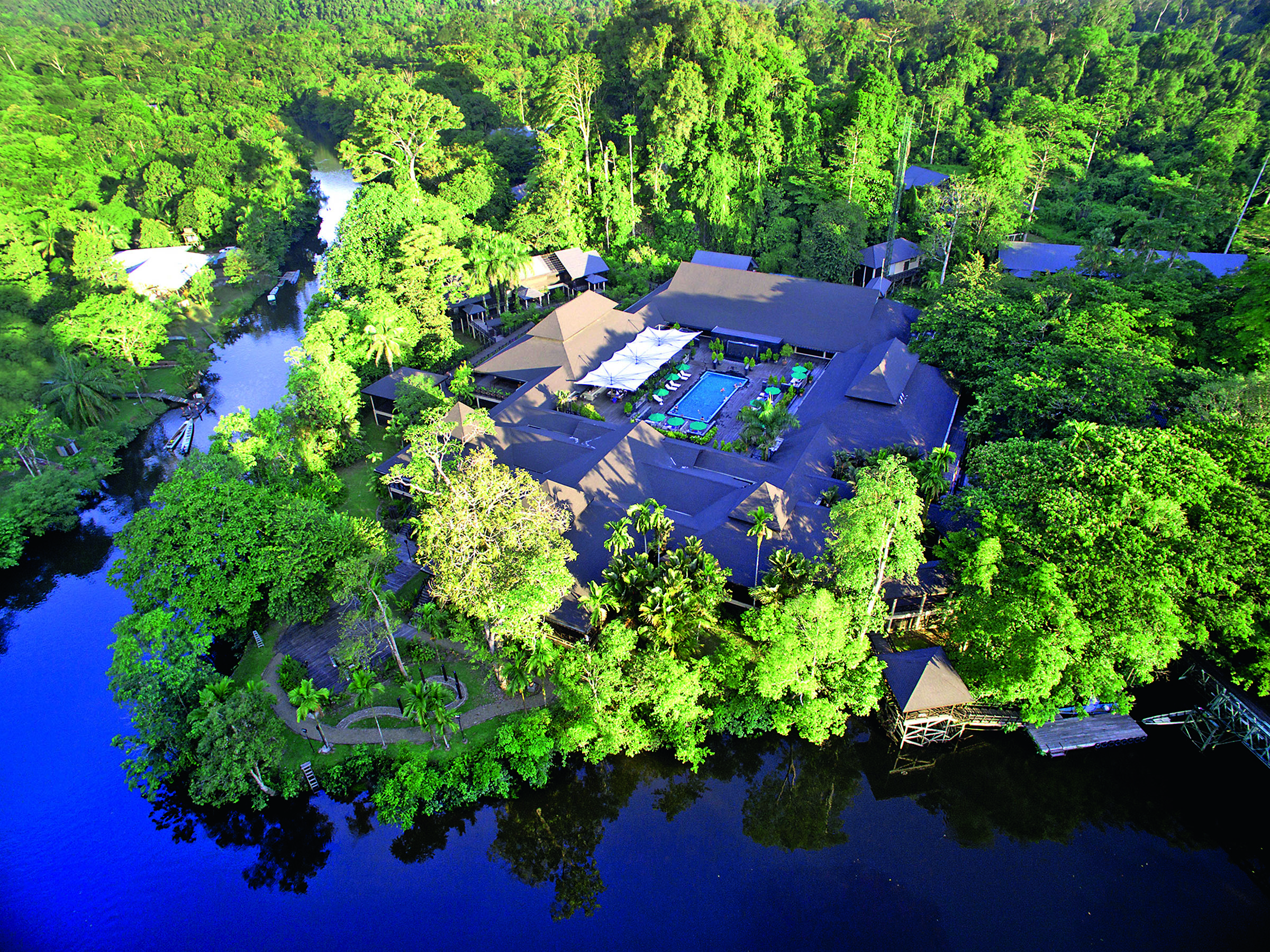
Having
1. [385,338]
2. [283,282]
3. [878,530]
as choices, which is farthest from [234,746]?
[283,282]

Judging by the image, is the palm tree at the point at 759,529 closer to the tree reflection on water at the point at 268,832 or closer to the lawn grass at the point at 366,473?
the tree reflection on water at the point at 268,832

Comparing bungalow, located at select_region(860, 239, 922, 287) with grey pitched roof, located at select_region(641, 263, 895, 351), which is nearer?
grey pitched roof, located at select_region(641, 263, 895, 351)

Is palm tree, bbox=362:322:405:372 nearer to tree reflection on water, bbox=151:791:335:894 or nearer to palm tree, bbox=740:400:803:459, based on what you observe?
palm tree, bbox=740:400:803:459

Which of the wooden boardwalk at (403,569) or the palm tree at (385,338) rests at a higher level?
the palm tree at (385,338)

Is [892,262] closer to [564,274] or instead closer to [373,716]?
[564,274]

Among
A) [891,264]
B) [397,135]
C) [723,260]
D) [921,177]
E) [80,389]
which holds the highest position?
[397,135]

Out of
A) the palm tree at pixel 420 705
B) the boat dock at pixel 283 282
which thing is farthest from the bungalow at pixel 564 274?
the palm tree at pixel 420 705

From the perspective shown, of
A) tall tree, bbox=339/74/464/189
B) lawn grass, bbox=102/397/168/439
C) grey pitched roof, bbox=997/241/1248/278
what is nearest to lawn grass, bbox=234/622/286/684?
lawn grass, bbox=102/397/168/439
